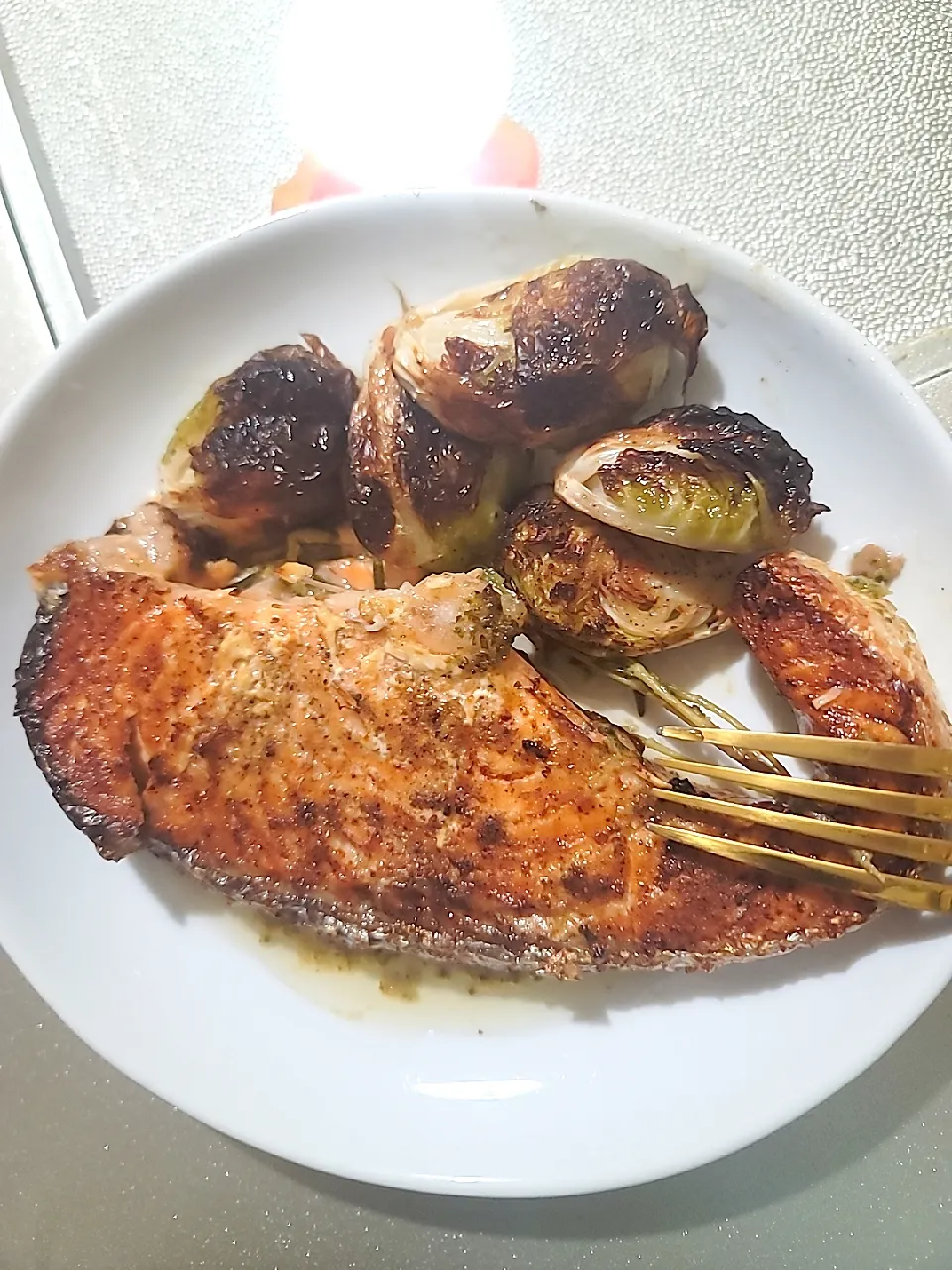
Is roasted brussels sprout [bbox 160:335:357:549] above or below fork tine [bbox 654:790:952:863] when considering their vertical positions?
above

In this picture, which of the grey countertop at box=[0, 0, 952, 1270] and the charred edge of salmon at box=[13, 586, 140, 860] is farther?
the grey countertop at box=[0, 0, 952, 1270]

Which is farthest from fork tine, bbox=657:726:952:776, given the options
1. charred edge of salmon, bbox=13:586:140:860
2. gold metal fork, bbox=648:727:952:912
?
charred edge of salmon, bbox=13:586:140:860

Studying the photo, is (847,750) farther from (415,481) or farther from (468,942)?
(415,481)

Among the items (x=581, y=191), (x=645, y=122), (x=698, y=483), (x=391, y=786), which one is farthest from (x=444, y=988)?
(x=645, y=122)

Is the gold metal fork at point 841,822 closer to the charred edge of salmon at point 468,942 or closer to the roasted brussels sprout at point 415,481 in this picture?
the charred edge of salmon at point 468,942

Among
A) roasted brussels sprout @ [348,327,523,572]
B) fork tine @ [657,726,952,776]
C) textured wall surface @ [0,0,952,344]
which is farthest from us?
textured wall surface @ [0,0,952,344]

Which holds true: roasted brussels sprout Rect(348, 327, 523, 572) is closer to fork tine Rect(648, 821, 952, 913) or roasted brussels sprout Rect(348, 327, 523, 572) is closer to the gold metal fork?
the gold metal fork
